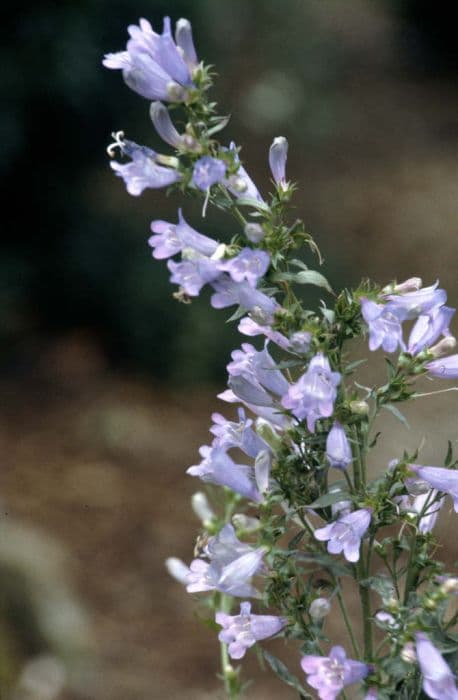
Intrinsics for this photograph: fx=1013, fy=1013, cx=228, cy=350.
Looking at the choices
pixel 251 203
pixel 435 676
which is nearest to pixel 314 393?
pixel 251 203

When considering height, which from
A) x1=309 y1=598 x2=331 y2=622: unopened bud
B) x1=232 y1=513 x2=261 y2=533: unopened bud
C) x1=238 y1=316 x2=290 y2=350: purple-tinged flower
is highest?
x1=238 y1=316 x2=290 y2=350: purple-tinged flower

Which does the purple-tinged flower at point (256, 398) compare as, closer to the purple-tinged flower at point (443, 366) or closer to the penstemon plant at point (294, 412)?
the penstemon plant at point (294, 412)

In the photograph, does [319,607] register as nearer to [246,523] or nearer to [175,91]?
[246,523]

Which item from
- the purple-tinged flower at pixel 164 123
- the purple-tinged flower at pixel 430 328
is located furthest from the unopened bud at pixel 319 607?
the purple-tinged flower at pixel 164 123

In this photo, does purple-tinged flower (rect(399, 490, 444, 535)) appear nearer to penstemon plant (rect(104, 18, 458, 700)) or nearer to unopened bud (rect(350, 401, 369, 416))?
penstemon plant (rect(104, 18, 458, 700))

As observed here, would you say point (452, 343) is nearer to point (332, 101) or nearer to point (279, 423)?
point (279, 423)

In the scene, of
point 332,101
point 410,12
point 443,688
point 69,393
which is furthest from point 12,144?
point 410,12

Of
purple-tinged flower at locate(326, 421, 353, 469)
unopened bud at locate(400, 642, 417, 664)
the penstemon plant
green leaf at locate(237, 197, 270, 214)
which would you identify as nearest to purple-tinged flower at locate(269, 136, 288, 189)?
the penstemon plant
